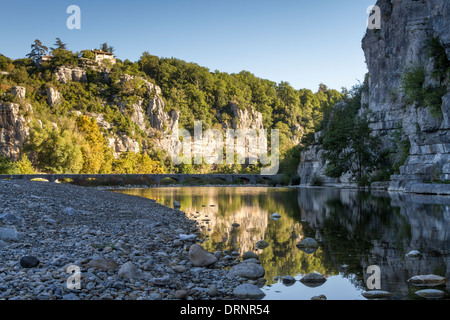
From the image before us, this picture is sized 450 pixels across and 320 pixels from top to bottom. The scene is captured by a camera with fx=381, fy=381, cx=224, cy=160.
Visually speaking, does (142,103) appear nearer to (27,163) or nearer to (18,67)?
(18,67)

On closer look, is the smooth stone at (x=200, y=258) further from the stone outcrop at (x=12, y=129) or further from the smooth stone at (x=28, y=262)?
the stone outcrop at (x=12, y=129)

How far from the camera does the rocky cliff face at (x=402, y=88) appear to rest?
28.1 meters

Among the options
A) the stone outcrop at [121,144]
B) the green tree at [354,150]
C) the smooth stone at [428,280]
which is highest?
the stone outcrop at [121,144]

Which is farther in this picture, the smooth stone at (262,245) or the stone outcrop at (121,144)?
the stone outcrop at (121,144)

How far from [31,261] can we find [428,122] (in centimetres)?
3149

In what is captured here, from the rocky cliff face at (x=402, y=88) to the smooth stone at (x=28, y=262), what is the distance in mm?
27854

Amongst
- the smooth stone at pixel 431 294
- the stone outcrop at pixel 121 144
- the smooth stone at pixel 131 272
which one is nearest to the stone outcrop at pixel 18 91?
the stone outcrop at pixel 121 144

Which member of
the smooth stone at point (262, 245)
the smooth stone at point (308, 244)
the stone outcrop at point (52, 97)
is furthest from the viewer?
the stone outcrop at point (52, 97)

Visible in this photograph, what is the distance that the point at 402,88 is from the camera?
1522 inches

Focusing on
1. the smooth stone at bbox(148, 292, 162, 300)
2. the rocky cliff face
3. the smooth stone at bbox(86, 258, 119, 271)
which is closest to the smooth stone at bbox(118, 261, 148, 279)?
the smooth stone at bbox(86, 258, 119, 271)

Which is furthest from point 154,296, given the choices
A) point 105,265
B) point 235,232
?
point 235,232

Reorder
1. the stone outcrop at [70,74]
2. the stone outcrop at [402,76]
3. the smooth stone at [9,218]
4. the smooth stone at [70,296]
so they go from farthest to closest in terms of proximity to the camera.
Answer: the stone outcrop at [70,74]
the stone outcrop at [402,76]
the smooth stone at [9,218]
the smooth stone at [70,296]

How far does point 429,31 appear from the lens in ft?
120

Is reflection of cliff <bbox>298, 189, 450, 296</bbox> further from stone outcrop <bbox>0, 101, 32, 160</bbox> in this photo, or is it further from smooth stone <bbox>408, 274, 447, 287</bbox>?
stone outcrop <bbox>0, 101, 32, 160</bbox>
